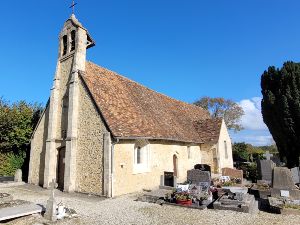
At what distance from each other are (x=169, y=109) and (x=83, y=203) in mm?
14744

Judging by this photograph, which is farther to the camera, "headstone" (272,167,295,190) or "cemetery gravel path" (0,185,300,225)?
"headstone" (272,167,295,190)

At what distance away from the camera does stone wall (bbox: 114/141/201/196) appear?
15.0 meters

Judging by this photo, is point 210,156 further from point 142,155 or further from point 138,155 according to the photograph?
point 138,155

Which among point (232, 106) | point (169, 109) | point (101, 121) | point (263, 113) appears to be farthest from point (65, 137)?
point (232, 106)

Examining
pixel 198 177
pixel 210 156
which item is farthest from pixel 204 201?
pixel 210 156

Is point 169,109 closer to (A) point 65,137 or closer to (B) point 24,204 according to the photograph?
(A) point 65,137

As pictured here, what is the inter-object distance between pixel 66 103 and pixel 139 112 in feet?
18.0

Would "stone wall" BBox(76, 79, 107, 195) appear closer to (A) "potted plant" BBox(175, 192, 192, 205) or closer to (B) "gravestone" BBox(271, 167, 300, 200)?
(A) "potted plant" BBox(175, 192, 192, 205)

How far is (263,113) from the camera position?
2384 centimetres

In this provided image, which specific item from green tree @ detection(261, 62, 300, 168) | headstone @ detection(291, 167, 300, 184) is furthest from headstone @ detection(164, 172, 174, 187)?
green tree @ detection(261, 62, 300, 168)

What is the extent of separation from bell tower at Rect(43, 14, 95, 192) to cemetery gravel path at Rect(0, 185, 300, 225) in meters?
3.75

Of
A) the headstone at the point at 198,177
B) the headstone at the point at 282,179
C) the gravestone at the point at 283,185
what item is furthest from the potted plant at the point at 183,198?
the headstone at the point at 282,179

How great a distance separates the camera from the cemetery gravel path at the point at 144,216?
32.3ft

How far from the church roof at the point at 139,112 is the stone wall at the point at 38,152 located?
544cm
